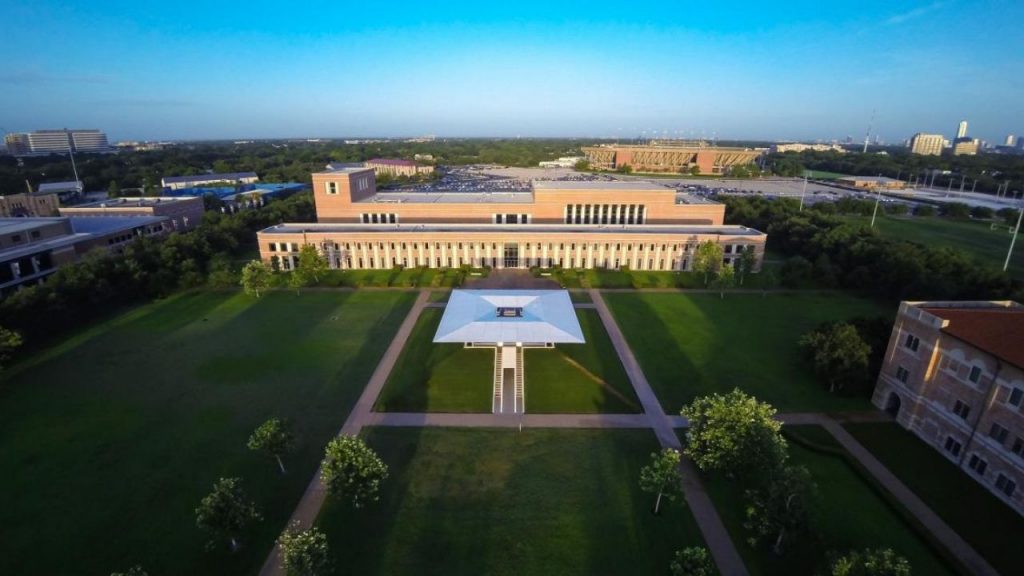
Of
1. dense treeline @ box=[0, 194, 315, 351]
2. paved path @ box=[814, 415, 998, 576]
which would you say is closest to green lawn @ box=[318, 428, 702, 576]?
paved path @ box=[814, 415, 998, 576]

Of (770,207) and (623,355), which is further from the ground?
(770,207)

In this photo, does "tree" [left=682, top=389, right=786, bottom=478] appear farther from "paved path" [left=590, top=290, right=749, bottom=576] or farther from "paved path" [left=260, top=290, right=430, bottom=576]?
"paved path" [left=260, top=290, right=430, bottom=576]

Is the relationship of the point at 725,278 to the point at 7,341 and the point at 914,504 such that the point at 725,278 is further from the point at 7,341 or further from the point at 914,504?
the point at 7,341

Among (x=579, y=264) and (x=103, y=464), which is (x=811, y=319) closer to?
(x=579, y=264)

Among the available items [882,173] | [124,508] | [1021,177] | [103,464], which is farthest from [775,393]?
[882,173]

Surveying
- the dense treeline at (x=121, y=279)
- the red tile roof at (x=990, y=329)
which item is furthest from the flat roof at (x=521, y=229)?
the red tile roof at (x=990, y=329)
